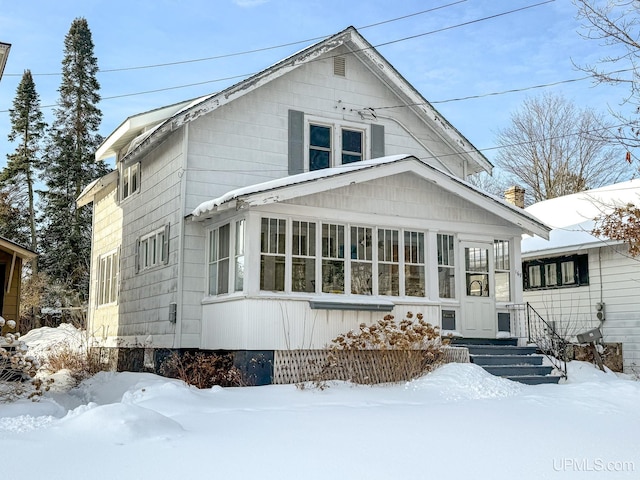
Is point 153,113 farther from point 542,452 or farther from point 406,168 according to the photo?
point 542,452

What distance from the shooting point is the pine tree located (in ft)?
122

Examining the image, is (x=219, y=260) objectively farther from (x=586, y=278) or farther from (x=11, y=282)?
(x=586, y=278)

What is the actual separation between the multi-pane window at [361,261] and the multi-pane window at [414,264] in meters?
0.88

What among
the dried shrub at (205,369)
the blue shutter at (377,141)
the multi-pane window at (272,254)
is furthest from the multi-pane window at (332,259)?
the blue shutter at (377,141)

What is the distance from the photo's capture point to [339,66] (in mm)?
16312

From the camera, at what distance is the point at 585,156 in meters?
34.8

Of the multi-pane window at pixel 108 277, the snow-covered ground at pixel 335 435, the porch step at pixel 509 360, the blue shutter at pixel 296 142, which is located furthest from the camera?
the multi-pane window at pixel 108 277

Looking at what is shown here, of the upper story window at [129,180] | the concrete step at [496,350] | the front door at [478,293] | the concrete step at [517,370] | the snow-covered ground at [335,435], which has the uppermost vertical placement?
the upper story window at [129,180]

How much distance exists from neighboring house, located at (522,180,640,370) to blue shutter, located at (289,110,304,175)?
693cm

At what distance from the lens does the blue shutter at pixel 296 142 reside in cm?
1542

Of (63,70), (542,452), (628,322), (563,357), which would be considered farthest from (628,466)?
(63,70)

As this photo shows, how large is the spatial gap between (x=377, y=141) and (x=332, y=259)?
13.9 ft

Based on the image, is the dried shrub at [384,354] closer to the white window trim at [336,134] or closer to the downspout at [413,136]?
the white window trim at [336,134]

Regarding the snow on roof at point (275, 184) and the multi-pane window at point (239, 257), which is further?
the multi-pane window at point (239, 257)
